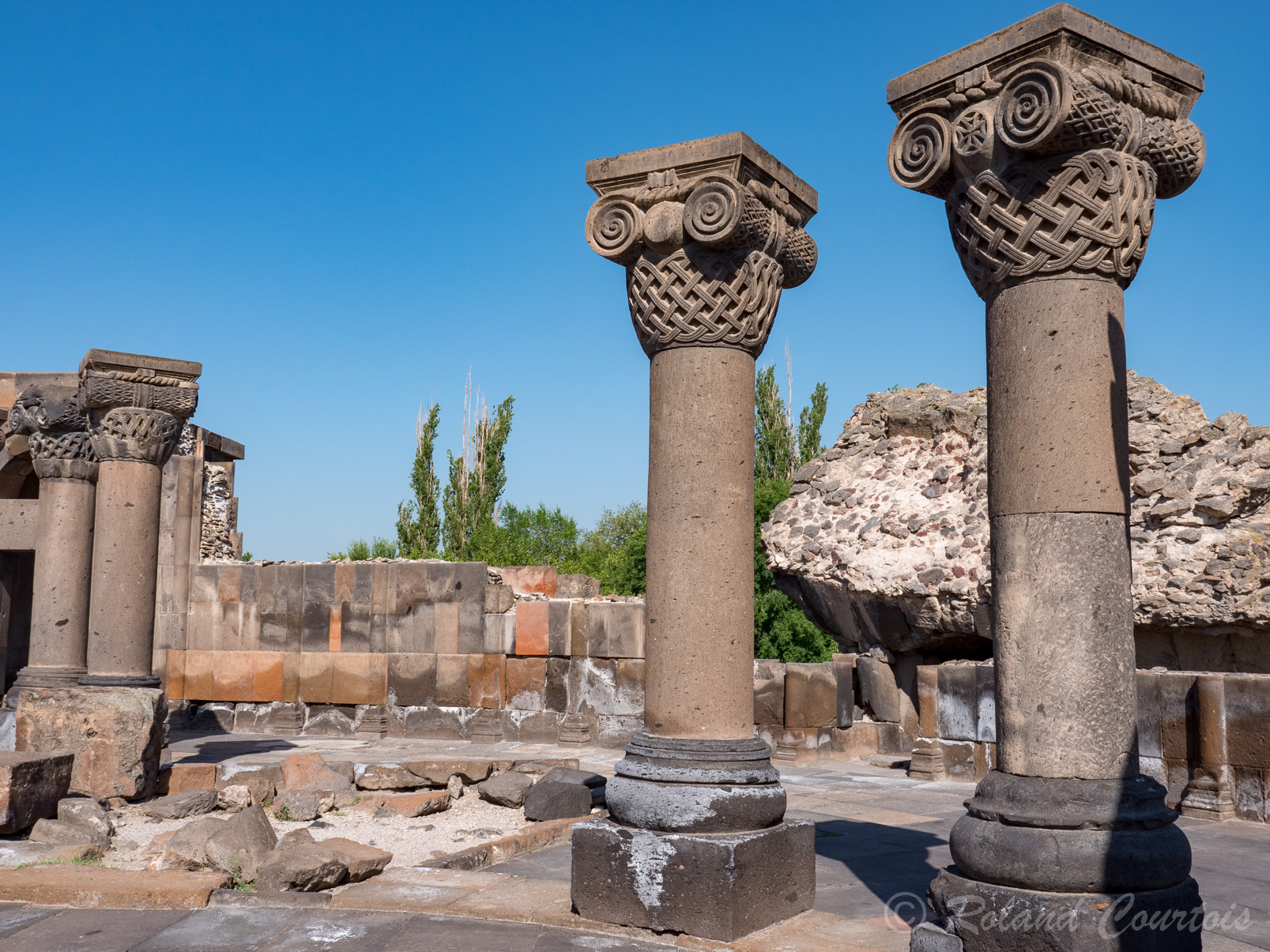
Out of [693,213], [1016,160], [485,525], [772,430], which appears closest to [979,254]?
[1016,160]

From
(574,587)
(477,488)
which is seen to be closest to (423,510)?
(477,488)

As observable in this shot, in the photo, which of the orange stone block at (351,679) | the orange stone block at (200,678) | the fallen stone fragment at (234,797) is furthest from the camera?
the orange stone block at (200,678)

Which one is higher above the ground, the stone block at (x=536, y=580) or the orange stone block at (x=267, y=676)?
the stone block at (x=536, y=580)

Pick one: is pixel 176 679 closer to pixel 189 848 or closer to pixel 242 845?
pixel 189 848

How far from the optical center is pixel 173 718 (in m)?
14.3

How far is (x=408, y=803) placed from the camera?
796cm

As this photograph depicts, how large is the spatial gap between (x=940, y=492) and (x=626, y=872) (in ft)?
24.8

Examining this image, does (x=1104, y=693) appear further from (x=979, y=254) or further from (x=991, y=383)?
(x=979, y=254)

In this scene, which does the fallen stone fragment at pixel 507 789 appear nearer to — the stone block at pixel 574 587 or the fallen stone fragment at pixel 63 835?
the fallen stone fragment at pixel 63 835

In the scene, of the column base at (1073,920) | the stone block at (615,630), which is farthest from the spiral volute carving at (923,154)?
the stone block at (615,630)

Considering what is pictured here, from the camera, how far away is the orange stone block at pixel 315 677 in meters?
14.0

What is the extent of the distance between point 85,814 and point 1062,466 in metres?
6.63

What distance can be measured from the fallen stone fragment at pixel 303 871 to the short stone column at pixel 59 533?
Answer: 15.6 ft

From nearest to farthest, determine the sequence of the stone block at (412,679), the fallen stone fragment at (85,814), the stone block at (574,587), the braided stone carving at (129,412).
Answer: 1. the fallen stone fragment at (85,814)
2. the braided stone carving at (129,412)
3. the stone block at (412,679)
4. the stone block at (574,587)
